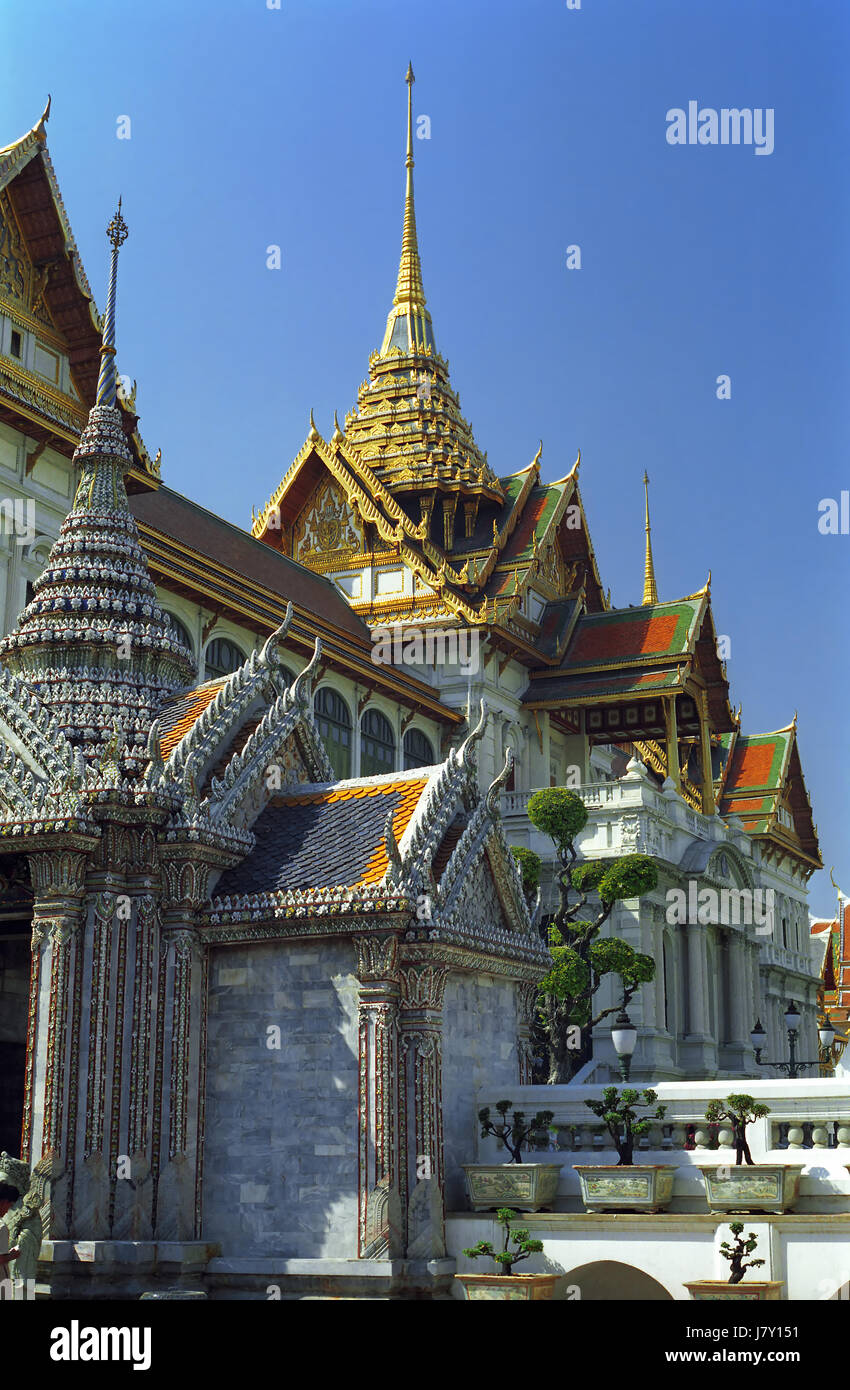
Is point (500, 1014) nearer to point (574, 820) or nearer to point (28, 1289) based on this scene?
point (28, 1289)

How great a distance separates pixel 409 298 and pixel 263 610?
25.4 m

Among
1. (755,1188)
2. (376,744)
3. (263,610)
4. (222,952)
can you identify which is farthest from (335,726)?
(755,1188)

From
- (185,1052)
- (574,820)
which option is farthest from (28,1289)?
(574,820)

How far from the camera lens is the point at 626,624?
→ 47125 mm

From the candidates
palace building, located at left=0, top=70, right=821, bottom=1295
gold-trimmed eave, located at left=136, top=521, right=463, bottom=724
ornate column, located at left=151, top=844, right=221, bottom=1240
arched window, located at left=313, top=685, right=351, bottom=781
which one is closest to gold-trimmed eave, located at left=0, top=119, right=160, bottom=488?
gold-trimmed eave, located at left=136, top=521, right=463, bottom=724

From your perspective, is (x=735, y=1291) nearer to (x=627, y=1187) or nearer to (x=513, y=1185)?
(x=627, y=1187)

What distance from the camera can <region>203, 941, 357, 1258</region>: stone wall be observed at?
13383 millimetres

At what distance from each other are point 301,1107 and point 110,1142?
1.53m

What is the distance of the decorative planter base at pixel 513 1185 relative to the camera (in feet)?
44.0

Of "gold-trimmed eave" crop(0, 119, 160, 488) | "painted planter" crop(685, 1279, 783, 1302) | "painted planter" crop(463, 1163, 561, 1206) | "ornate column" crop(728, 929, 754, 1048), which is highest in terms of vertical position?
"gold-trimmed eave" crop(0, 119, 160, 488)

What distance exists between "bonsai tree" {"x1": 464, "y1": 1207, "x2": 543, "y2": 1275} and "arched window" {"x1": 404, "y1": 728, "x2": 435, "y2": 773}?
92.0ft

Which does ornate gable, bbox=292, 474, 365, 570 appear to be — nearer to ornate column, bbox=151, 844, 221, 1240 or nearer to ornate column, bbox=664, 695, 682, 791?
ornate column, bbox=664, 695, 682, 791

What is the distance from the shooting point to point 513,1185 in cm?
1348
